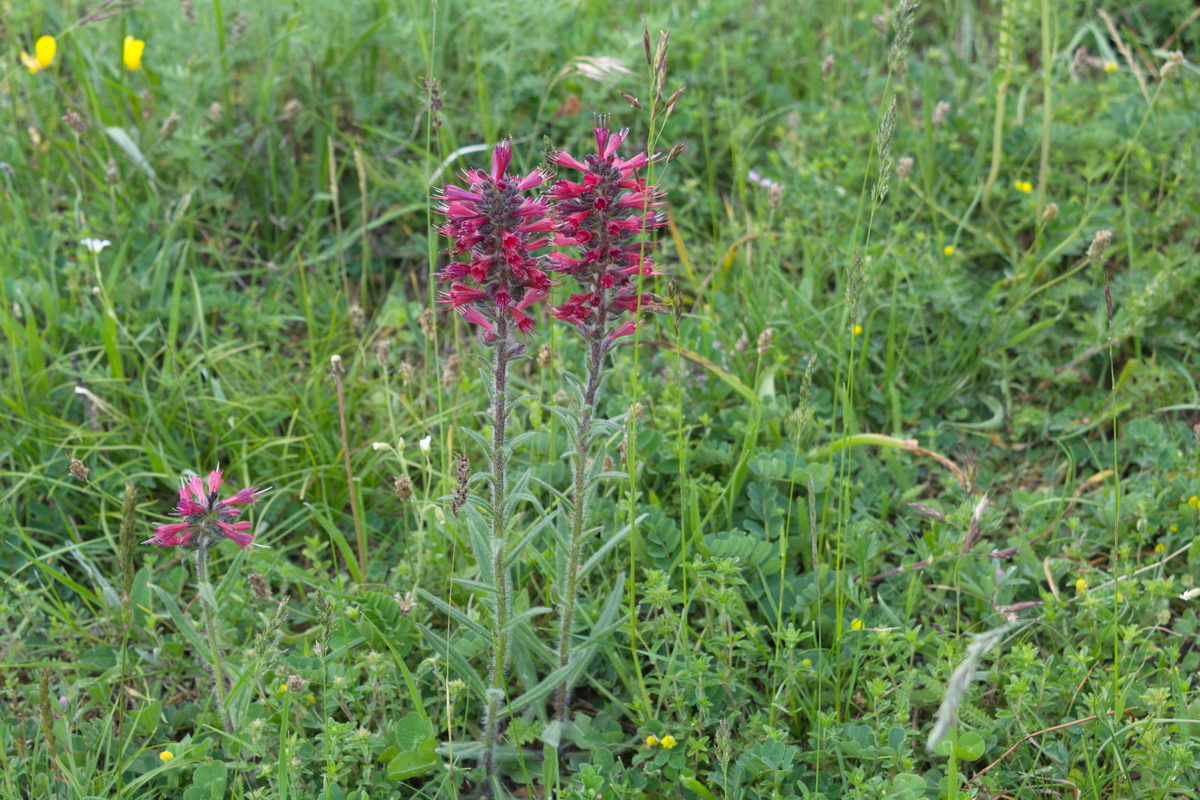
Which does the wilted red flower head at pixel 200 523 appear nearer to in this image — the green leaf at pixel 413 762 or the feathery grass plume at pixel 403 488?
the feathery grass plume at pixel 403 488

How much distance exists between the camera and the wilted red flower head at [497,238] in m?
1.91

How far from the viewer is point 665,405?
3.16m

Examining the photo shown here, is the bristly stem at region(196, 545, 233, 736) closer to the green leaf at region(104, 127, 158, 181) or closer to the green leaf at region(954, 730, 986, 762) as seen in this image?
the green leaf at region(954, 730, 986, 762)

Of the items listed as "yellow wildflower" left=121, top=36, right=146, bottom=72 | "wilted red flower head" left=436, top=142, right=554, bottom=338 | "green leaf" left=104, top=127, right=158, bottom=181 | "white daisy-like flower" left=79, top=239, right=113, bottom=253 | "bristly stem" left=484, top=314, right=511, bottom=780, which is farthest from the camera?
"yellow wildflower" left=121, top=36, right=146, bottom=72

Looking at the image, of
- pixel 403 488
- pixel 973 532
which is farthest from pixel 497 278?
pixel 973 532

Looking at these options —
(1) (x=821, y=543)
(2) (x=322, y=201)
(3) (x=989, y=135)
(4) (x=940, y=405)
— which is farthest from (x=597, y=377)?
(3) (x=989, y=135)

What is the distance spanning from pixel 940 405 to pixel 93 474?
2990mm

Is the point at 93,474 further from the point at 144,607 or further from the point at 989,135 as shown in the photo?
the point at 989,135

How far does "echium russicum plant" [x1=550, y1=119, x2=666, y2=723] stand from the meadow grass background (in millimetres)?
120

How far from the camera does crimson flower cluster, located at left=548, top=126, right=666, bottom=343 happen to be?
196 cm

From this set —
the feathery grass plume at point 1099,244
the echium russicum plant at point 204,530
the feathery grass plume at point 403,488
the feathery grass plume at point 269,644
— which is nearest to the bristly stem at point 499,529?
the feathery grass plume at point 403,488

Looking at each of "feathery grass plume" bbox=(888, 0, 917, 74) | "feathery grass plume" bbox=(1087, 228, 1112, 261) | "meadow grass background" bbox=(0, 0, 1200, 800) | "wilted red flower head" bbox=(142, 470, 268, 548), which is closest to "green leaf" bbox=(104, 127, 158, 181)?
"meadow grass background" bbox=(0, 0, 1200, 800)

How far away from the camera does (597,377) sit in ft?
6.91

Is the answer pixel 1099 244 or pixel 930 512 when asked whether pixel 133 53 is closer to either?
pixel 930 512
